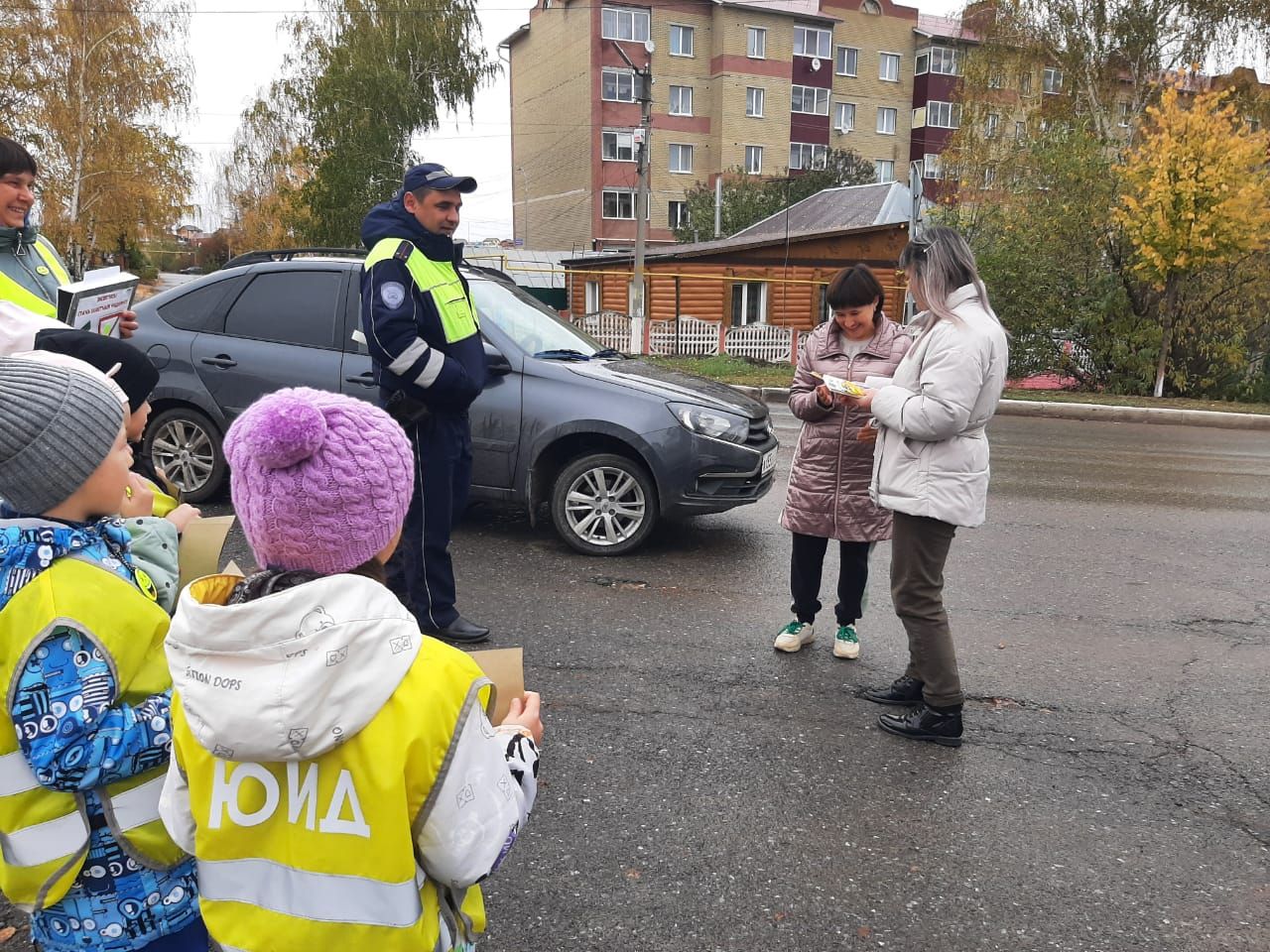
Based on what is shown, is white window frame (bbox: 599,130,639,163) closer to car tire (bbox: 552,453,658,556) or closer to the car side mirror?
the car side mirror

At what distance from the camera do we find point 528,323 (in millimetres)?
6453

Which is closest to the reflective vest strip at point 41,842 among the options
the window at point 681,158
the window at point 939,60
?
the window at point 681,158

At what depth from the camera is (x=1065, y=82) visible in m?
28.8

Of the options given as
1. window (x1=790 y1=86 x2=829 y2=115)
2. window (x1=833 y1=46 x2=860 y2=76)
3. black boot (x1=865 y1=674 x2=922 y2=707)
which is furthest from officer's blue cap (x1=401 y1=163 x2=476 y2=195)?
window (x1=833 y1=46 x2=860 y2=76)

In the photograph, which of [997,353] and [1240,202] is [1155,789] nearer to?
[997,353]

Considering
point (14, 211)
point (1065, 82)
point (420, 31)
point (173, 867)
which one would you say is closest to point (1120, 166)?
point (1065, 82)

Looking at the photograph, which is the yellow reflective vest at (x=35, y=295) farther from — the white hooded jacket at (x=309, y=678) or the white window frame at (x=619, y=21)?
the white window frame at (x=619, y=21)

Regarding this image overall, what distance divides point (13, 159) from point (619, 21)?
157 feet

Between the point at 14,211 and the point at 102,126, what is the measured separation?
97.7 ft

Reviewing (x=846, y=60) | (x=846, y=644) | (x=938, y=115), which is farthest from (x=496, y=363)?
(x=938, y=115)

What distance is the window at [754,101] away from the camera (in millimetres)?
49625

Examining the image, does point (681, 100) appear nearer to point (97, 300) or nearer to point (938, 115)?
point (938, 115)

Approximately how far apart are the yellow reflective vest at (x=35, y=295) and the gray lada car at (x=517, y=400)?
2386mm

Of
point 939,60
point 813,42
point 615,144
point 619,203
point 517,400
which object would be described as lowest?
point 517,400
